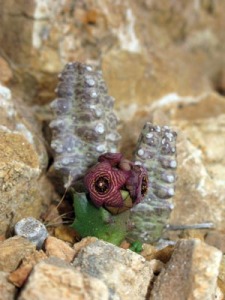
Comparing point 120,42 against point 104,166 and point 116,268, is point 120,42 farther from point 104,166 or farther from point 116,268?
point 116,268

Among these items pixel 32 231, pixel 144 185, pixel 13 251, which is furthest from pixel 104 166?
pixel 13 251

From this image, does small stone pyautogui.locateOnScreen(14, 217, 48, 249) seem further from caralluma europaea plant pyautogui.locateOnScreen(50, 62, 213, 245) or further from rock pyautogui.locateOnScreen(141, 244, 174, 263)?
rock pyautogui.locateOnScreen(141, 244, 174, 263)

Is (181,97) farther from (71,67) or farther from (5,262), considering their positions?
(5,262)

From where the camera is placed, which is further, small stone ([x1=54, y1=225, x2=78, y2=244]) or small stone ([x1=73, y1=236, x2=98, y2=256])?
small stone ([x1=54, y1=225, x2=78, y2=244])

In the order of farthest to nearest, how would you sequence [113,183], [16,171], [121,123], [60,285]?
[121,123]
[16,171]
[113,183]
[60,285]

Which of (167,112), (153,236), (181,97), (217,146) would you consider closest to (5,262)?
(153,236)

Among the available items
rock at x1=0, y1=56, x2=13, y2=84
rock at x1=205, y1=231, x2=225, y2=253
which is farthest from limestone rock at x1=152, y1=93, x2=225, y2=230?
rock at x1=0, y1=56, x2=13, y2=84
